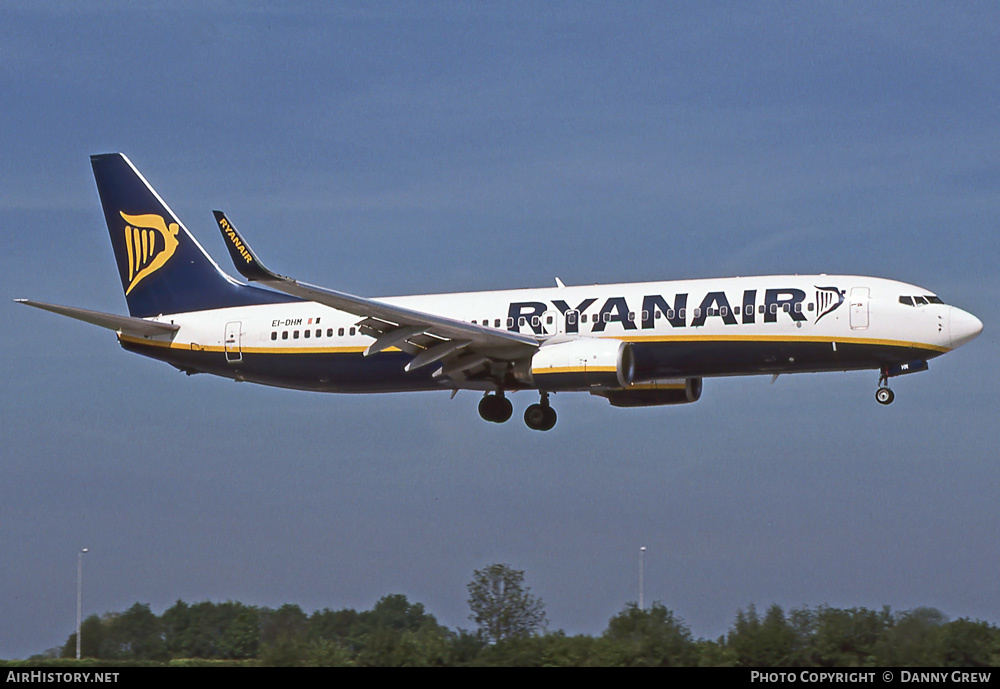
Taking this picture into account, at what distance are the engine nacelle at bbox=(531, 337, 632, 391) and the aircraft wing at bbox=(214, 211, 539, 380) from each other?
100 centimetres

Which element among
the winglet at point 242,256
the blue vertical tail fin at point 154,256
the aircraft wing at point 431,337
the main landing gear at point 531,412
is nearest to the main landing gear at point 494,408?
the main landing gear at point 531,412

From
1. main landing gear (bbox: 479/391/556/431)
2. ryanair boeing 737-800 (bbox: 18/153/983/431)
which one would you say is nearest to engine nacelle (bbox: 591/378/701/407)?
ryanair boeing 737-800 (bbox: 18/153/983/431)

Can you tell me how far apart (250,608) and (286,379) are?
8.31 meters

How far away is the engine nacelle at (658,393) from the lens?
51.5m

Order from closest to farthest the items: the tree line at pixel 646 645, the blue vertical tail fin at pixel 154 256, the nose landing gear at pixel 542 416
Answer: the tree line at pixel 646 645
the nose landing gear at pixel 542 416
the blue vertical tail fin at pixel 154 256

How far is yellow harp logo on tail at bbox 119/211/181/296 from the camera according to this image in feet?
185

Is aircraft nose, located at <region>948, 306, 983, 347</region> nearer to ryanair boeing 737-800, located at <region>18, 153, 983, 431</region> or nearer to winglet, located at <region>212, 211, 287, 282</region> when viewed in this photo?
ryanair boeing 737-800, located at <region>18, 153, 983, 431</region>

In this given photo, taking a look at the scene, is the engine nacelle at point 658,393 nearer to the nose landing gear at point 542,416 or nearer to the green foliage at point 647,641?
the nose landing gear at point 542,416

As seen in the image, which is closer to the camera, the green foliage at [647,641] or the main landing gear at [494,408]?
the green foliage at [647,641]

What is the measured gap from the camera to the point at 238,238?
139 feet

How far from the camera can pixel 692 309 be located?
4616 centimetres

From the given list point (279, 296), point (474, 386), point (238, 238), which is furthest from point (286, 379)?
point (238, 238)

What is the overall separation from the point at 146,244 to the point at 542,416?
16887 millimetres
